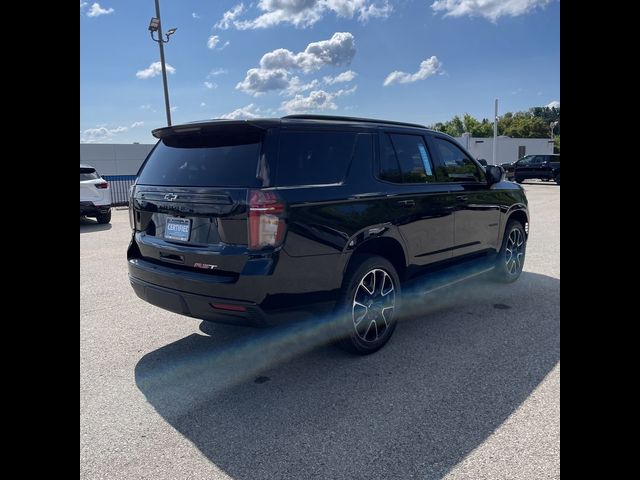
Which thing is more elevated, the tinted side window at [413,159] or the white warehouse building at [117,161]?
the white warehouse building at [117,161]

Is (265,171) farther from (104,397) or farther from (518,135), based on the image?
(518,135)

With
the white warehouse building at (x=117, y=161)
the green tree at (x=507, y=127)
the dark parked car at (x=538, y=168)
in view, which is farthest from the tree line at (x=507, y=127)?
the white warehouse building at (x=117, y=161)

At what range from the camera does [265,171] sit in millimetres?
3195

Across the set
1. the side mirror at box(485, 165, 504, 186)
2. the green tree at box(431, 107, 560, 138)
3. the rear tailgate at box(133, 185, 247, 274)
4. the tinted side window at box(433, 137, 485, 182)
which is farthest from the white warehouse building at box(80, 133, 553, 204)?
the green tree at box(431, 107, 560, 138)

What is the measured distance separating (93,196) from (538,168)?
24.2 meters

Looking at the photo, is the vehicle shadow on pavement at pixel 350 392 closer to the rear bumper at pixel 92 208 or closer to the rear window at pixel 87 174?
the rear bumper at pixel 92 208

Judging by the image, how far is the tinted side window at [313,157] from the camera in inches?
130

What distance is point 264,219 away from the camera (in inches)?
122

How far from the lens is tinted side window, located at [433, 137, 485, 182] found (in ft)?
16.0

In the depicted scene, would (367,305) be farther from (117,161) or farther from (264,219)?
(117,161)

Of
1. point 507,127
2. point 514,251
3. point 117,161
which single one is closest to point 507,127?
point 507,127

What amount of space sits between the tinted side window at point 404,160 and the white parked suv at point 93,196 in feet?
33.7
